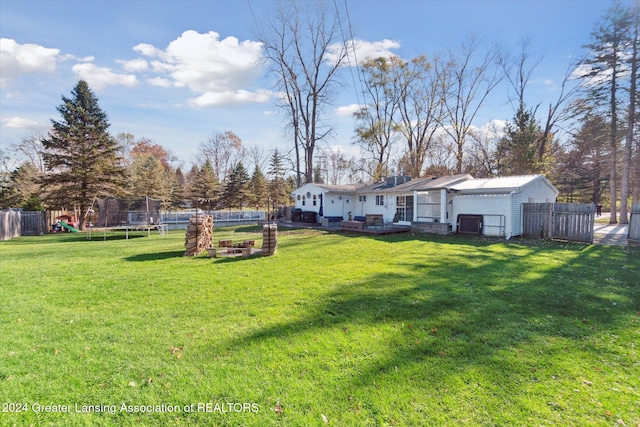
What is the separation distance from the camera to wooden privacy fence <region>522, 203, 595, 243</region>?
447 inches

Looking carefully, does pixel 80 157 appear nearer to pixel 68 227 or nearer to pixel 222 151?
pixel 68 227

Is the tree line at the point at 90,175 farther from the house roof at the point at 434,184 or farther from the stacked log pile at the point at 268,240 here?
the house roof at the point at 434,184

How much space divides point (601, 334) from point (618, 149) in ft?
85.3

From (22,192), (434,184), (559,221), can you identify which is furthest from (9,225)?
(559,221)

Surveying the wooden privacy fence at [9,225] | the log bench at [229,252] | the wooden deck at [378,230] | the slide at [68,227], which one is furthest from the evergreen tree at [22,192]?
the wooden deck at [378,230]

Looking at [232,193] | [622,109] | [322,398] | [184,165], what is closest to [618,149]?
[622,109]

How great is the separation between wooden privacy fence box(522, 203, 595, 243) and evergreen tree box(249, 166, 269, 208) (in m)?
28.0

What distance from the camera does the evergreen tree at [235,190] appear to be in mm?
34312

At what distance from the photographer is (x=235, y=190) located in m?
34.3

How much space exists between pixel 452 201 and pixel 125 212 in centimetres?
1670

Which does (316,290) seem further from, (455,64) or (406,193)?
(455,64)

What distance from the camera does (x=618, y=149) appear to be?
20906 millimetres

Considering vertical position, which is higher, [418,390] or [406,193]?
[406,193]

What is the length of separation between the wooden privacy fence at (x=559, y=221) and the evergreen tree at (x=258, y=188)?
28031mm
